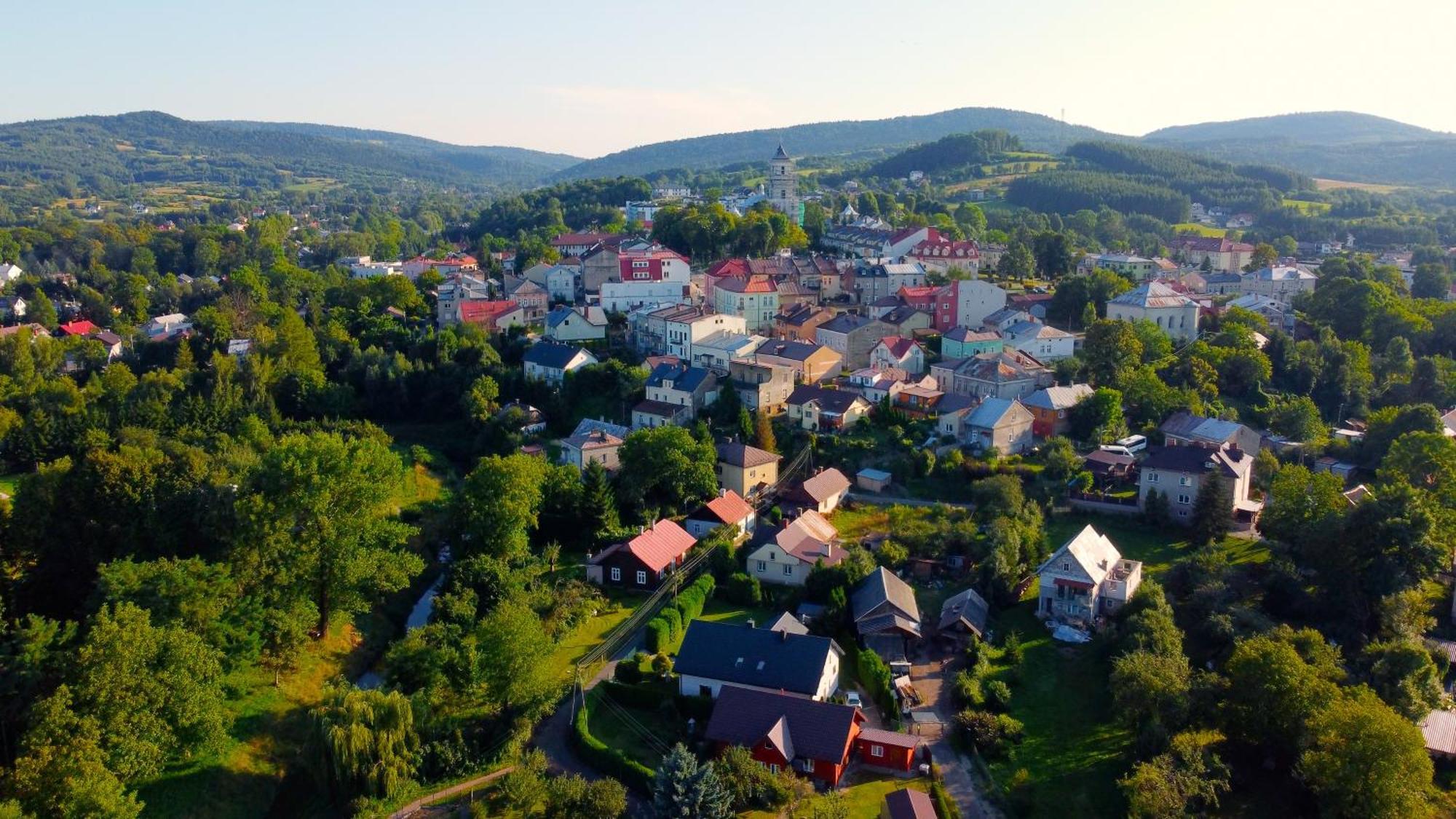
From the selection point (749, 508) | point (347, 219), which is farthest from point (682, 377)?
point (347, 219)

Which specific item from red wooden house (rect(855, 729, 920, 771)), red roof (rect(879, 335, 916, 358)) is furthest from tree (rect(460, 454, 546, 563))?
red roof (rect(879, 335, 916, 358))

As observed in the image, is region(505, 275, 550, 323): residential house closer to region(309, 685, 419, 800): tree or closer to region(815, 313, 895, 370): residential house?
region(815, 313, 895, 370): residential house

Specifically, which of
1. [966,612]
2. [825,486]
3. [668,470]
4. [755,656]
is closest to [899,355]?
[825,486]

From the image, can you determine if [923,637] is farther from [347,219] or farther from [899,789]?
[347,219]

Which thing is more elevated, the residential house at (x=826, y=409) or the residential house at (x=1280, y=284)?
the residential house at (x=1280, y=284)

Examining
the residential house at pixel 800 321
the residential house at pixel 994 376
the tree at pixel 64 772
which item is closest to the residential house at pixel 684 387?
the residential house at pixel 800 321

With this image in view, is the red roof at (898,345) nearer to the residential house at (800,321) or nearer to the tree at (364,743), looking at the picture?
the residential house at (800,321)
